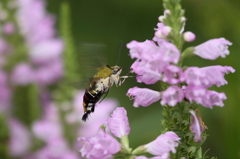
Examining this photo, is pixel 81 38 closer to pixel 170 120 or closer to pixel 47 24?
pixel 47 24

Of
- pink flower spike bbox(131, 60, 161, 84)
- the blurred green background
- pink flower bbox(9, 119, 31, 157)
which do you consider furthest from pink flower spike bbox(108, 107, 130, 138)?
pink flower bbox(9, 119, 31, 157)

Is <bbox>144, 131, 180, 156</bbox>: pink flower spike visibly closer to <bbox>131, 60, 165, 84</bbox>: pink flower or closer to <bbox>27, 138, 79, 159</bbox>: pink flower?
<bbox>131, 60, 165, 84</bbox>: pink flower

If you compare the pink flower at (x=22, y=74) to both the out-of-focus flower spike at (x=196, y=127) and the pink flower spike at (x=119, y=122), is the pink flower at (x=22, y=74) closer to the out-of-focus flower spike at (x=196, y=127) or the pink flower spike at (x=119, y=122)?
the pink flower spike at (x=119, y=122)

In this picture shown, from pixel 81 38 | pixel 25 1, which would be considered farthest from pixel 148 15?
pixel 25 1

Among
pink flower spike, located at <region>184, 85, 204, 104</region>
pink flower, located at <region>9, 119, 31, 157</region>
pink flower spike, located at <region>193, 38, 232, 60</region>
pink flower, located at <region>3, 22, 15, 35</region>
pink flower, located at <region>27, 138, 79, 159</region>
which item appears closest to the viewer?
pink flower spike, located at <region>184, 85, 204, 104</region>

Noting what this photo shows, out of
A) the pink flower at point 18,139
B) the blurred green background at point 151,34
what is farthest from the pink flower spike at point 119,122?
the pink flower at point 18,139

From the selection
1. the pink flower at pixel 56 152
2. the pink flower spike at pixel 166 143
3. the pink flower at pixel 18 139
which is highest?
the pink flower at pixel 18 139
